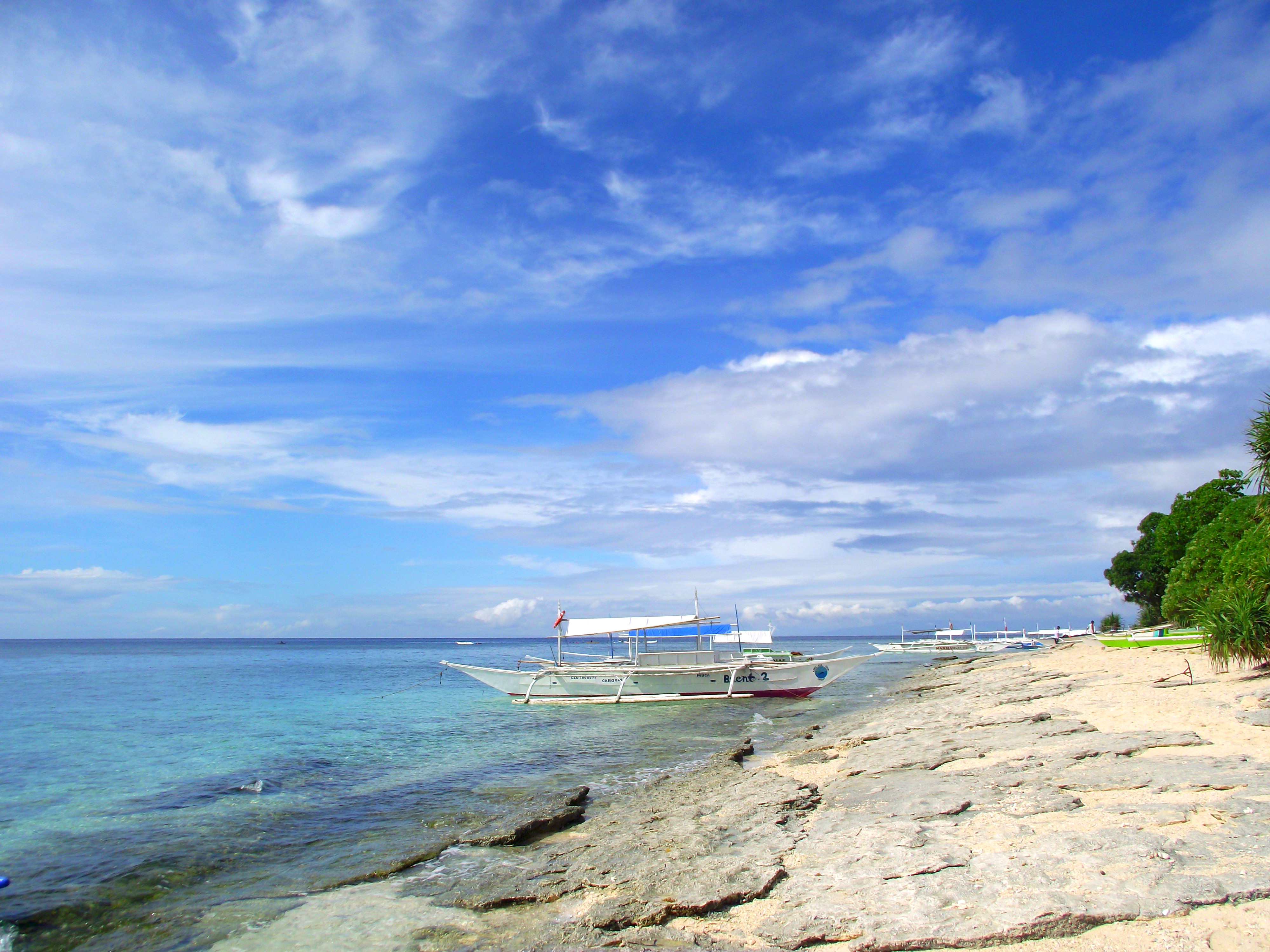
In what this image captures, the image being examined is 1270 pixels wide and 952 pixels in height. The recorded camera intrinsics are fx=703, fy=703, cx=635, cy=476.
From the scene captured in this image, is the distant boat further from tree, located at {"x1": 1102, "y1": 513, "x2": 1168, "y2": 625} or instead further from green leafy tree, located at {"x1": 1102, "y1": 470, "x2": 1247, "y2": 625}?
tree, located at {"x1": 1102, "y1": 513, "x2": 1168, "y2": 625}

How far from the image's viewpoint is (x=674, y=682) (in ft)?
107

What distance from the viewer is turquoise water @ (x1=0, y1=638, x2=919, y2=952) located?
962cm

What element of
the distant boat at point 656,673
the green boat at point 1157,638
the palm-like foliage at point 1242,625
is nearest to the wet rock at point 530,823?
the palm-like foliage at point 1242,625

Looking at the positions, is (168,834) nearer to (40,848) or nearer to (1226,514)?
(40,848)

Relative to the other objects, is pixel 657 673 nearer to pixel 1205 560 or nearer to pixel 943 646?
pixel 1205 560

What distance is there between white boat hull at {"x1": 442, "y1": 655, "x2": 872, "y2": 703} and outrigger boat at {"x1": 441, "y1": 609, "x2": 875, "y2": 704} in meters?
0.03

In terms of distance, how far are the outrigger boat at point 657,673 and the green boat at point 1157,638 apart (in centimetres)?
1475

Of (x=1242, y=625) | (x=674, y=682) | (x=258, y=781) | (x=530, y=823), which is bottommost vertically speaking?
(x=258, y=781)

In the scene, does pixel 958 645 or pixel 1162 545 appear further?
pixel 958 645

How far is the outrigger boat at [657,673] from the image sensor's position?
3247 centimetres

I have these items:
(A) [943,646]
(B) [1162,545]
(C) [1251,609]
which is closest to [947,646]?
(A) [943,646]

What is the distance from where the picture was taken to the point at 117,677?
58.0m

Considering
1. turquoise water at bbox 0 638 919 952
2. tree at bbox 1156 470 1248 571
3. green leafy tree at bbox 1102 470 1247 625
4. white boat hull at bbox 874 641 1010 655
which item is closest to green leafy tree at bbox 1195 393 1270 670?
turquoise water at bbox 0 638 919 952

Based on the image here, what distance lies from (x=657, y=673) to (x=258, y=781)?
18264 mm
